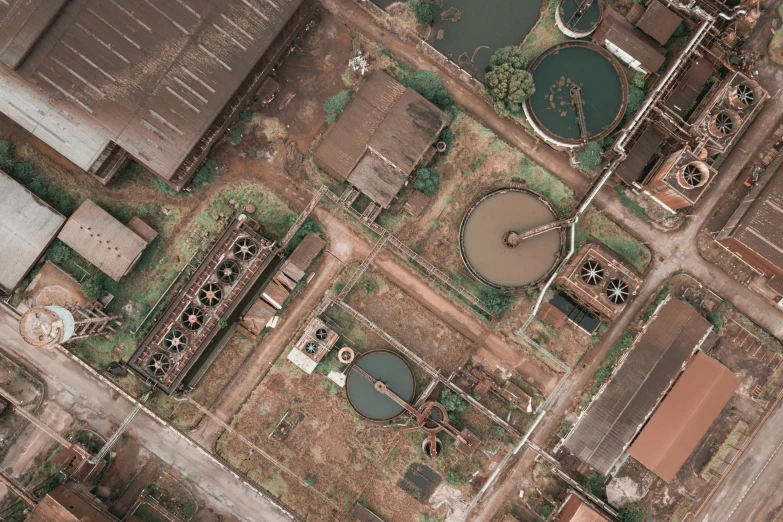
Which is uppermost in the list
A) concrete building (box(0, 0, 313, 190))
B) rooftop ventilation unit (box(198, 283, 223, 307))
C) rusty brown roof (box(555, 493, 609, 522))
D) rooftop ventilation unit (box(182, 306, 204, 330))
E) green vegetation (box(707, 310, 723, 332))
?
green vegetation (box(707, 310, 723, 332))

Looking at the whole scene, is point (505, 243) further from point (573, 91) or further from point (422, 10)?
point (422, 10)

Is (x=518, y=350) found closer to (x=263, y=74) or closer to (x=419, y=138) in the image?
(x=419, y=138)

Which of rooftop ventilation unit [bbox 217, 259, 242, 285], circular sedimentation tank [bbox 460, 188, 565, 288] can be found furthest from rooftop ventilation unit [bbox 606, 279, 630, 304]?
rooftop ventilation unit [bbox 217, 259, 242, 285]

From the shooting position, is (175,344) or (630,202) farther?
(630,202)

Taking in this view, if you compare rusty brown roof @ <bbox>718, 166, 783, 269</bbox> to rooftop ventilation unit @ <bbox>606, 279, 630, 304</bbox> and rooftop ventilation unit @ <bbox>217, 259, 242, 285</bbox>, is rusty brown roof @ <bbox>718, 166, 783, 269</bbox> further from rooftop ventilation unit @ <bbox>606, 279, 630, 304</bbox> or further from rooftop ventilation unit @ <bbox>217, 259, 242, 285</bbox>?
rooftop ventilation unit @ <bbox>217, 259, 242, 285</bbox>

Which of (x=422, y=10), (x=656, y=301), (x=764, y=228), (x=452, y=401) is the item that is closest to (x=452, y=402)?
(x=452, y=401)

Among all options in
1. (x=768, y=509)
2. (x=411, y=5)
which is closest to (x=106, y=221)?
(x=411, y=5)

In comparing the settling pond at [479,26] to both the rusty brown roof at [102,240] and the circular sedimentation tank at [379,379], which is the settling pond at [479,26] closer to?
the circular sedimentation tank at [379,379]
